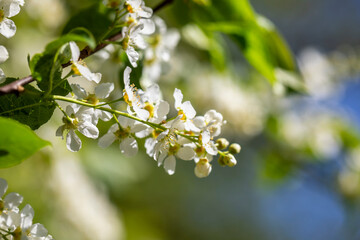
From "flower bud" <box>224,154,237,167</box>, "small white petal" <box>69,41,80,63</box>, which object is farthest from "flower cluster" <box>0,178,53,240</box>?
"flower bud" <box>224,154,237,167</box>

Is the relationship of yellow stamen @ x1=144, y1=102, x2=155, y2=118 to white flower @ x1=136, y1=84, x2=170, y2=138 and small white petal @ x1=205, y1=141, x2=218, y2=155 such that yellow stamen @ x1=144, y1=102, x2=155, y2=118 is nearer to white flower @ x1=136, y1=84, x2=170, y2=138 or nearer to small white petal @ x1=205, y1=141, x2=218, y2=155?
white flower @ x1=136, y1=84, x2=170, y2=138

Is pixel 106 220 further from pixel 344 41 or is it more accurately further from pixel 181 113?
pixel 344 41

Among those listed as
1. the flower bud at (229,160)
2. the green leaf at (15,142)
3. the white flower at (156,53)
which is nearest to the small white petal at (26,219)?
the green leaf at (15,142)

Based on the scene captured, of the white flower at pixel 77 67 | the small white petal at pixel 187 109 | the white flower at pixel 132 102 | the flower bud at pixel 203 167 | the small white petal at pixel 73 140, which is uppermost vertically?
the small white petal at pixel 187 109

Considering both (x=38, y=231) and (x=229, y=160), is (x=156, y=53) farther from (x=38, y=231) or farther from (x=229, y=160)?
(x=38, y=231)

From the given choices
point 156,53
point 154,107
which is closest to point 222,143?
point 154,107

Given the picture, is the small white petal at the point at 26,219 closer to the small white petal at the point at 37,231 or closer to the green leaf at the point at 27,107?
the small white petal at the point at 37,231

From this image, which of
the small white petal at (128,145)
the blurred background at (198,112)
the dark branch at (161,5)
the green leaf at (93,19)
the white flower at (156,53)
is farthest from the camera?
the blurred background at (198,112)
